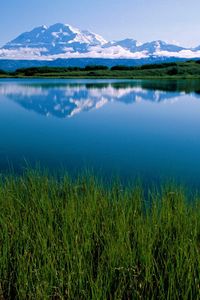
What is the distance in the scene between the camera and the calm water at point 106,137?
353 inches

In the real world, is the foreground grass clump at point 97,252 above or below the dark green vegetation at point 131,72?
below

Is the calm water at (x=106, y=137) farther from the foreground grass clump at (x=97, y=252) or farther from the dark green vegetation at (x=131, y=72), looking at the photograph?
the dark green vegetation at (x=131, y=72)

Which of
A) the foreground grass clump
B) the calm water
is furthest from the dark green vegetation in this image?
the foreground grass clump

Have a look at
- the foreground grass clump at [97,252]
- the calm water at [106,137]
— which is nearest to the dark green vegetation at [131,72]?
the calm water at [106,137]

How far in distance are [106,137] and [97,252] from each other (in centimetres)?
968

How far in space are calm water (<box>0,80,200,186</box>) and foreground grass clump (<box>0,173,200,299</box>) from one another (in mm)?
3422

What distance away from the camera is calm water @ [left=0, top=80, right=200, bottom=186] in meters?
8.98

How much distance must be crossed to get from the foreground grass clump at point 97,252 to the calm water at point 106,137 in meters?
3.42

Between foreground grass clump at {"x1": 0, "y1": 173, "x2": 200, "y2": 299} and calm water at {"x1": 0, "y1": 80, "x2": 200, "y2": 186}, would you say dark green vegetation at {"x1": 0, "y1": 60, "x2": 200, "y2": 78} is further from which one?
foreground grass clump at {"x1": 0, "y1": 173, "x2": 200, "y2": 299}

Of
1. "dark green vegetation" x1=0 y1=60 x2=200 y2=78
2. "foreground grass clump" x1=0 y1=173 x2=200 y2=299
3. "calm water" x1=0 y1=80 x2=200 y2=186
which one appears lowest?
"calm water" x1=0 y1=80 x2=200 y2=186

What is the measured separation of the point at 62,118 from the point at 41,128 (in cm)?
309

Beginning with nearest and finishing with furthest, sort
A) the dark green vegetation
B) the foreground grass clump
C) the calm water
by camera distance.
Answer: the foreground grass clump, the calm water, the dark green vegetation

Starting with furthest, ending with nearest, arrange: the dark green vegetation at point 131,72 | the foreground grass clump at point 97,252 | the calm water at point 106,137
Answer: the dark green vegetation at point 131,72 → the calm water at point 106,137 → the foreground grass clump at point 97,252

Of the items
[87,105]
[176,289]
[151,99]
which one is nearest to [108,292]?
[176,289]
